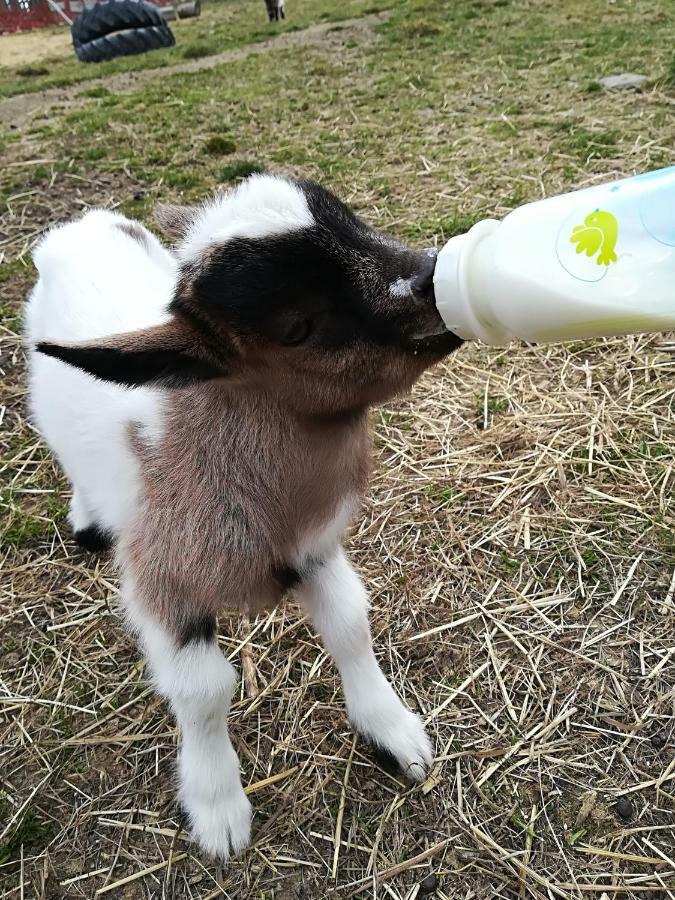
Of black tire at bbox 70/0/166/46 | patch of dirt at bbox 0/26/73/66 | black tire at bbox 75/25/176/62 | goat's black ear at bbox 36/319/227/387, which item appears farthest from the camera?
patch of dirt at bbox 0/26/73/66

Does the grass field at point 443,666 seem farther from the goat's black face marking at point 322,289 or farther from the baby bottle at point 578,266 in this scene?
the baby bottle at point 578,266

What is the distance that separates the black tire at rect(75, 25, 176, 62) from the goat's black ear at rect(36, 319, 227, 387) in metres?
12.0

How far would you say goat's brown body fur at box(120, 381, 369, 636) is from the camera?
183 cm

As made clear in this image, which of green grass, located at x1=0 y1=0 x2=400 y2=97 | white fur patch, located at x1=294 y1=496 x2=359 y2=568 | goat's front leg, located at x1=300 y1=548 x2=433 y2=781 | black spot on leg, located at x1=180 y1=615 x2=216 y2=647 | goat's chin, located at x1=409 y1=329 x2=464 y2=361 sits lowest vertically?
goat's front leg, located at x1=300 y1=548 x2=433 y2=781

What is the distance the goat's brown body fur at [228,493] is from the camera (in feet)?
5.99

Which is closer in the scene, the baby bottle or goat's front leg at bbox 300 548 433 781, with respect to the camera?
the baby bottle

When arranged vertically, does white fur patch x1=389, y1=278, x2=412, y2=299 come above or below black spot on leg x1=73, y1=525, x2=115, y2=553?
above

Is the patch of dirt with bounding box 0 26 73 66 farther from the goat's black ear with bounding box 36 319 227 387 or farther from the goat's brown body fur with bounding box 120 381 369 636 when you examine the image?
the goat's black ear with bounding box 36 319 227 387

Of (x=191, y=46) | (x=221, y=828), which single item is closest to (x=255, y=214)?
(x=221, y=828)

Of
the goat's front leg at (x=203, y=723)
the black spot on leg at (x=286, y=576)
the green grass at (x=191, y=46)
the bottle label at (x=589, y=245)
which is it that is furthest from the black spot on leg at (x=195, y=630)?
the green grass at (x=191, y=46)

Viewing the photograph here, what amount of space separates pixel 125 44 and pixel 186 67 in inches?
128

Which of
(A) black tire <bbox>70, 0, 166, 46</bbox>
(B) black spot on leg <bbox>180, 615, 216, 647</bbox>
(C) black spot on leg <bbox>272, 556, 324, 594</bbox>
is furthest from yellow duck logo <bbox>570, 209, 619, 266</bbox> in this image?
(A) black tire <bbox>70, 0, 166, 46</bbox>

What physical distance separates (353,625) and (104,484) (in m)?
0.88

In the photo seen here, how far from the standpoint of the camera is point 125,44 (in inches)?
458
